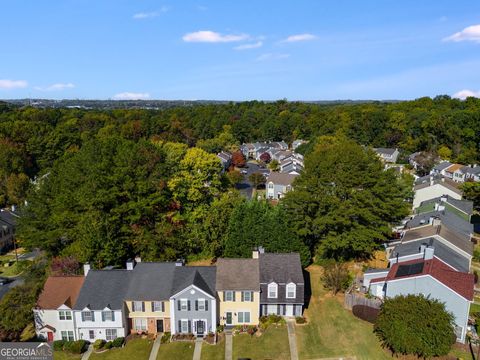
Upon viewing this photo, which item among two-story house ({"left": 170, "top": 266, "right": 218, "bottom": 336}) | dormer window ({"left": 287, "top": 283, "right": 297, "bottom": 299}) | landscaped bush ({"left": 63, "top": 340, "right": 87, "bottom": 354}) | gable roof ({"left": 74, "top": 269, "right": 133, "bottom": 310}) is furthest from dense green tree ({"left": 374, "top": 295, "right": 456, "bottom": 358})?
landscaped bush ({"left": 63, "top": 340, "right": 87, "bottom": 354})

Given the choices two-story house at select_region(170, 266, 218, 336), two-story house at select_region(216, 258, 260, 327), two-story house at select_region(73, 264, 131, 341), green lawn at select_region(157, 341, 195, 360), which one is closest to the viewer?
green lawn at select_region(157, 341, 195, 360)

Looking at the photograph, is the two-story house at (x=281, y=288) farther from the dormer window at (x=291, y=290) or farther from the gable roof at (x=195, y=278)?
the gable roof at (x=195, y=278)

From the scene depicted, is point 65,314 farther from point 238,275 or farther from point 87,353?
point 238,275

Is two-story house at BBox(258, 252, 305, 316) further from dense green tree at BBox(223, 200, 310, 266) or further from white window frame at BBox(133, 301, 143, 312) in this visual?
white window frame at BBox(133, 301, 143, 312)

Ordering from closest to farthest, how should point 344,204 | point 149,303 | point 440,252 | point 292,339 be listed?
point 292,339, point 149,303, point 440,252, point 344,204

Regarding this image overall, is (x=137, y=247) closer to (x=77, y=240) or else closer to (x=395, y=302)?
(x=77, y=240)

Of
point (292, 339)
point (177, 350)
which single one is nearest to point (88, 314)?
point (177, 350)
